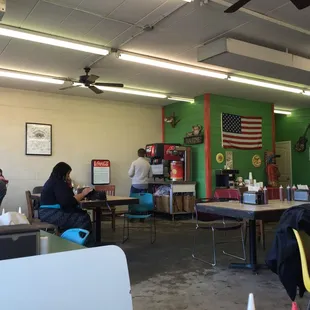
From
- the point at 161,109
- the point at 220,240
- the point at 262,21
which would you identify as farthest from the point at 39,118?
the point at 262,21

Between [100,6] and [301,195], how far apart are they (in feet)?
12.1

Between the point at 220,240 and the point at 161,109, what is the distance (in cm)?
568

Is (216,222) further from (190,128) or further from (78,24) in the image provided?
(190,128)

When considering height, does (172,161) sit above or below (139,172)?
above

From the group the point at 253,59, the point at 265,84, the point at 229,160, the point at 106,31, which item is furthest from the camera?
the point at 229,160

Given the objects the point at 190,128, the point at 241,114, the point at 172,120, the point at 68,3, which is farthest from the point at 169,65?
the point at 241,114

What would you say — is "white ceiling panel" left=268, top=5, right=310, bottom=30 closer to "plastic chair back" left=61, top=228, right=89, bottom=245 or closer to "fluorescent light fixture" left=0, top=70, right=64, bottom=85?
"plastic chair back" left=61, top=228, right=89, bottom=245

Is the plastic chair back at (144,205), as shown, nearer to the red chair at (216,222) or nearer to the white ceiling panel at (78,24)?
the red chair at (216,222)

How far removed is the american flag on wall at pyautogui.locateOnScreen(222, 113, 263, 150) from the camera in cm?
977

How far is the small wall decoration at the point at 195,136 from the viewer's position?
955 centimetres

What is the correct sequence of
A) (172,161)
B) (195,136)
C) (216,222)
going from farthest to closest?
1. (195,136)
2. (172,161)
3. (216,222)

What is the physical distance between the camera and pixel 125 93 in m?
9.31

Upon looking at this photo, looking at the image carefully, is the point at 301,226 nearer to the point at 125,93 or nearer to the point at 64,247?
the point at 64,247

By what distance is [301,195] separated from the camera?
15.7 ft
